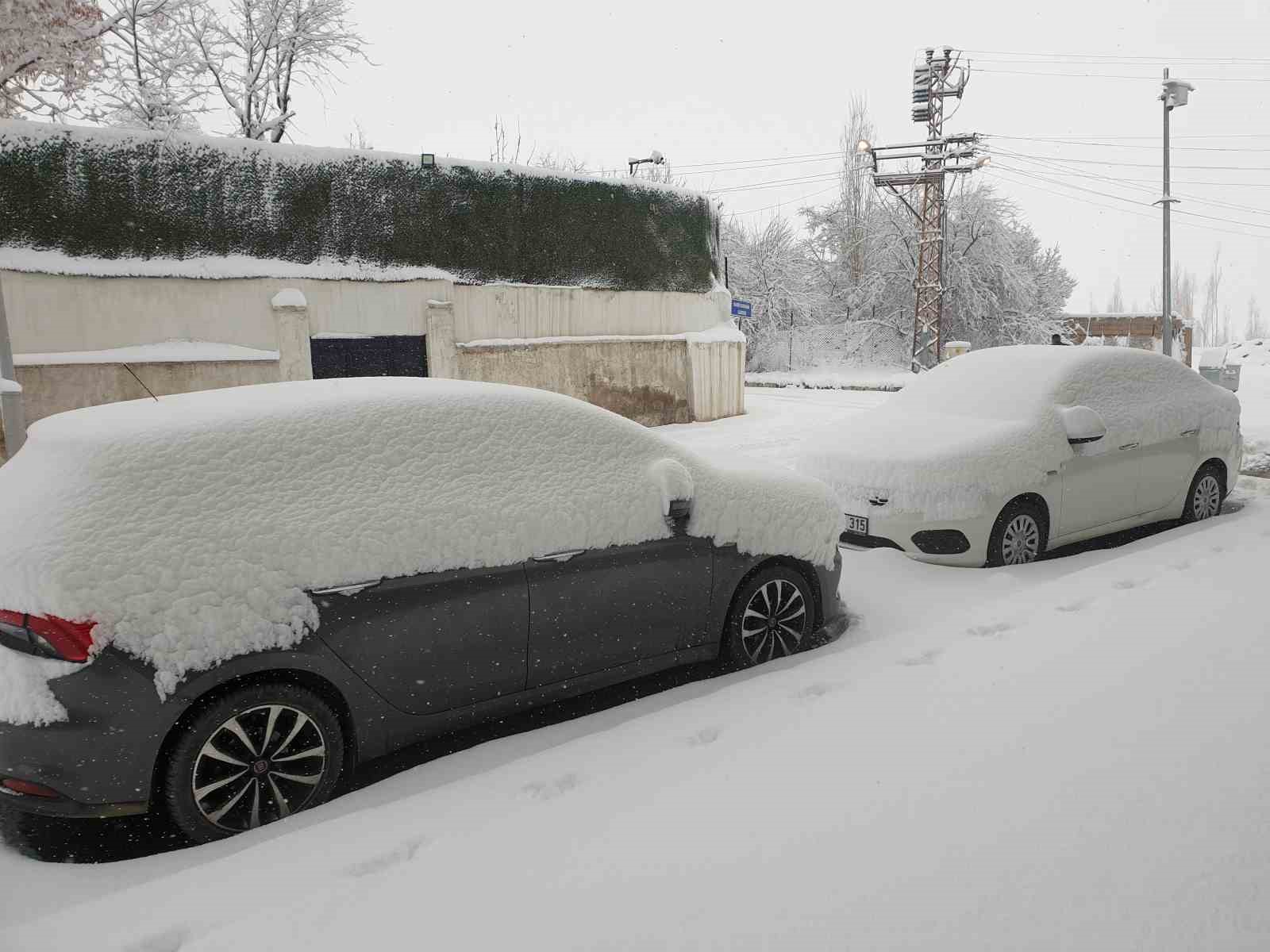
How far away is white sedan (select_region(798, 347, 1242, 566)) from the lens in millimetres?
5910

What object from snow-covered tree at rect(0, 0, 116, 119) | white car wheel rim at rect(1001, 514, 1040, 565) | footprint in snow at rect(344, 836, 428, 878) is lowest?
footprint in snow at rect(344, 836, 428, 878)

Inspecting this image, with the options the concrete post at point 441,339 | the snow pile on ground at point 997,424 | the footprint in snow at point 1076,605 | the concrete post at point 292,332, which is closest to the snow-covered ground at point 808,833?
the footprint in snow at point 1076,605

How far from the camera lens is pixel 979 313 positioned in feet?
125

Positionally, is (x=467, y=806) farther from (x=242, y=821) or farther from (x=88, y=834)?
(x=88, y=834)

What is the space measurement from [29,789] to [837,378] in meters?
34.4

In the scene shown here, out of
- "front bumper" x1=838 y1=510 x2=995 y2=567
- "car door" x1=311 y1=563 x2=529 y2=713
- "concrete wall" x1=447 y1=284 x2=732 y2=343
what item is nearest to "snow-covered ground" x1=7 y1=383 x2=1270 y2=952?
"car door" x1=311 y1=563 x2=529 y2=713

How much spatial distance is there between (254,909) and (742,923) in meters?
1.35

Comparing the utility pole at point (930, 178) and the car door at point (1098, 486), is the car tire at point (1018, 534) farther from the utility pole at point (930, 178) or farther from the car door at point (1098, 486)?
the utility pole at point (930, 178)

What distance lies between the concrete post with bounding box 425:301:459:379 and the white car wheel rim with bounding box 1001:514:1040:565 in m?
10.3

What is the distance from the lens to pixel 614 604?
387 cm

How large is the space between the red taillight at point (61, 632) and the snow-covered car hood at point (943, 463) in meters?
4.38

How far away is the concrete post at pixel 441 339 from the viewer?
1439 cm

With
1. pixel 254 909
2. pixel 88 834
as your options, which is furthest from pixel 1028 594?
pixel 88 834

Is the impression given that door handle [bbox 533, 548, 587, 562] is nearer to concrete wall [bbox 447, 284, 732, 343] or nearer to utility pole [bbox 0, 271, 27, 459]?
utility pole [bbox 0, 271, 27, 459]
